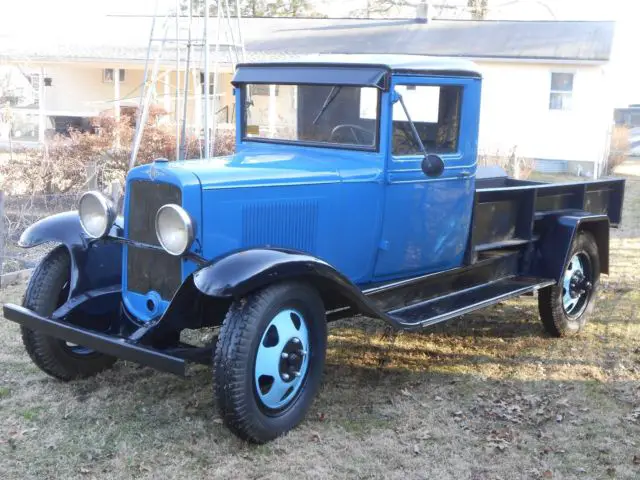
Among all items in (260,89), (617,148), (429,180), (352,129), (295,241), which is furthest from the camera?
(617,148)

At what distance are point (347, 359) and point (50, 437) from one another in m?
2.12

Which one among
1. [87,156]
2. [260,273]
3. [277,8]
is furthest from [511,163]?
[277,8]

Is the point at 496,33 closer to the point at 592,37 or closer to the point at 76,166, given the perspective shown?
the point at 592,37

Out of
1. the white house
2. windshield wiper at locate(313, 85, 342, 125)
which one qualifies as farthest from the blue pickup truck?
the white house

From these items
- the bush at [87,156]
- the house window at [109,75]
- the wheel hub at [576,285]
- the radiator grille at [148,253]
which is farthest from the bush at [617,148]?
the radiator grille at [148,253]

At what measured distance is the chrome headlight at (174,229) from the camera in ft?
12.5

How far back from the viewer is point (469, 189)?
204 inches

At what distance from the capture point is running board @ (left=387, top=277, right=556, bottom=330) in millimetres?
4633

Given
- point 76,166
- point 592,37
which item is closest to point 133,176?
point 76,166

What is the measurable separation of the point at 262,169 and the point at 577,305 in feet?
10.7

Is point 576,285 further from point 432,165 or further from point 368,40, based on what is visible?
point 368,40

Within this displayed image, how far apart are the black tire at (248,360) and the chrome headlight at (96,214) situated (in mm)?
1076

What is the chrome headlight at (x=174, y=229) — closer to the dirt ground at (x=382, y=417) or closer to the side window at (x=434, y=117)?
the dirt ground at (x=382, y=417)

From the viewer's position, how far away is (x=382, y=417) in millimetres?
4387
